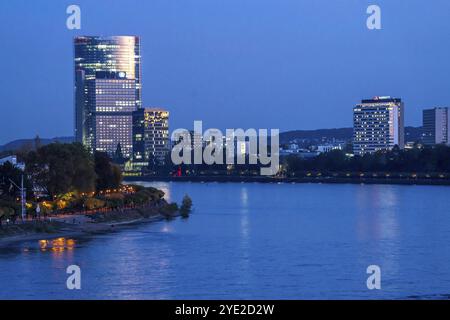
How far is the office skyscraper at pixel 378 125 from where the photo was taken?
13312 centimetres

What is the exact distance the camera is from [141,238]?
29.2 metres

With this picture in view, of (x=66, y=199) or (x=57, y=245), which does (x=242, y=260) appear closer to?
(x=57, y=245)

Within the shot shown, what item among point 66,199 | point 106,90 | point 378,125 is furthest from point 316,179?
point 66,199

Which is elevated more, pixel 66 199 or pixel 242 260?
pixel 66 199

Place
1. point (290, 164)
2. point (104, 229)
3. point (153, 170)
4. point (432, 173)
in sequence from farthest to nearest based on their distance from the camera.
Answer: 1. point (153, 170)
2. point (290, 164)
3. point (432, 173)
4. point (104, 229)

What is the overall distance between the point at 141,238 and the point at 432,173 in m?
63.6

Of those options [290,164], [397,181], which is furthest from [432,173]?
[290,164]

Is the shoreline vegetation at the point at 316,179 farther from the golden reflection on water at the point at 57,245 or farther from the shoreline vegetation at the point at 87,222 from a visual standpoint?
the golden reflection on water at the point at 57,245

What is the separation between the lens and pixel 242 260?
78.5 ft

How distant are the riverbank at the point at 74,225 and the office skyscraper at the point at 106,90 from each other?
94.3 meters

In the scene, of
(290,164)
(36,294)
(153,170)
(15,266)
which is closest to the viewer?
(36,294)

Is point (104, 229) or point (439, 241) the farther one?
point (104, 229)

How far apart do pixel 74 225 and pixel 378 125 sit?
107316 millimetres
